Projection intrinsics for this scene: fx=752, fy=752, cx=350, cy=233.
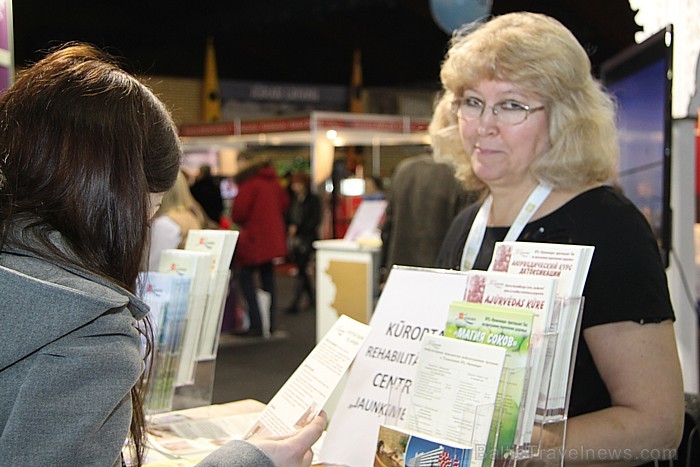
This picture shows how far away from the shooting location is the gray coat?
2.64 ft

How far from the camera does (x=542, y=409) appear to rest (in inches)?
41.9

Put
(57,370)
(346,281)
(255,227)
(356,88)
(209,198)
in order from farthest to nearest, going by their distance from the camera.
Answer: (356,88)
(209,198)
(255,227)
(346,281)
(57,370)

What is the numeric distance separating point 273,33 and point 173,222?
12389mm

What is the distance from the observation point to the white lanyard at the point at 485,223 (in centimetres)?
151

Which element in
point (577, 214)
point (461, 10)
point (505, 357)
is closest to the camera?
point (505, 357)

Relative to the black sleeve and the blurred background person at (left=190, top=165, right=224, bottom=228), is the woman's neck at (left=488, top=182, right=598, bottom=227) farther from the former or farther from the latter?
the blurred background person at (left=190, top=165, right=224, bottom=228)

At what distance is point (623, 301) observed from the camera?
4.37 ft

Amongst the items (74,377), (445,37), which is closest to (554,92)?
(74,377)

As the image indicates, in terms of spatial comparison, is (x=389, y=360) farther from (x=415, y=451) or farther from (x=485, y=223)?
(x=485, y=223)


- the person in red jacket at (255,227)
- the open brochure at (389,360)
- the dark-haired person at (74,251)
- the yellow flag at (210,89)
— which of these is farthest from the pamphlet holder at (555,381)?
the yellow flag at (210,89)

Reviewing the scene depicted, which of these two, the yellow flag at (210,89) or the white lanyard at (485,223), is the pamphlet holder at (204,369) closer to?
the white lanyard at (485,223)

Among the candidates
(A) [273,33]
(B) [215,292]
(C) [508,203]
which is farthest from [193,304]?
(A) [273,33]

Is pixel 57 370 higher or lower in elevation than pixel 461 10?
lower

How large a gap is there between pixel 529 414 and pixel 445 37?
48.1 ft
